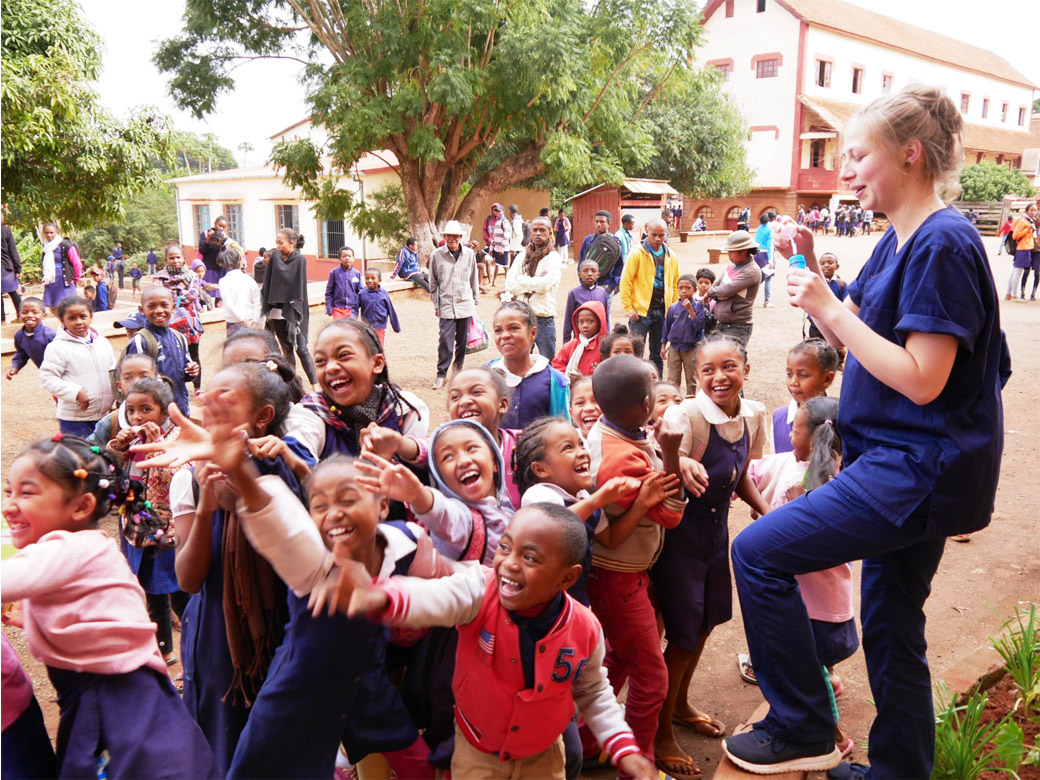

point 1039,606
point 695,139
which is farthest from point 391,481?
point 695,139

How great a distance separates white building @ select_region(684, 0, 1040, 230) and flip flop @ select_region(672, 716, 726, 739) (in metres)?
29.4

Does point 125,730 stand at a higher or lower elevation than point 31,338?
lower

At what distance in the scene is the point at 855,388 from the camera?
1993mm

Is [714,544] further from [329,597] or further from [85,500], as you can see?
[85,500]

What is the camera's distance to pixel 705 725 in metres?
2.92

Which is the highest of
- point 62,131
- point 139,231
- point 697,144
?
point 697,144

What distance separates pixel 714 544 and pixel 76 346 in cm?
387

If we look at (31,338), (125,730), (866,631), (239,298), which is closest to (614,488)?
(866,631)

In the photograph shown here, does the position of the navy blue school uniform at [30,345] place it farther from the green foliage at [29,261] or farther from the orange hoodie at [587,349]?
the green foliage at [29,261]

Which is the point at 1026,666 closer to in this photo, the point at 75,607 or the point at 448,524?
the point at 448,524

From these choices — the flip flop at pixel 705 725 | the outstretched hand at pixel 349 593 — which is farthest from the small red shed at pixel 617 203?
the outstretched hand at pixel 349 593

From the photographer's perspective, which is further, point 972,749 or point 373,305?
point 373,305

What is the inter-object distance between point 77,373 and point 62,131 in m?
7.26

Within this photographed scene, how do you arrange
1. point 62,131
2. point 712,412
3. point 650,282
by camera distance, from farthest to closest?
point 62,131 < point 650,282 < point 712,412
